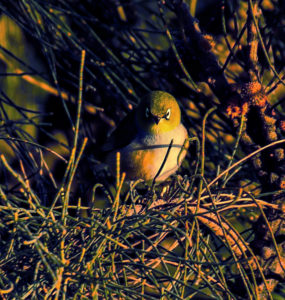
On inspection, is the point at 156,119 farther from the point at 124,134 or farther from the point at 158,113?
the point at 124,134

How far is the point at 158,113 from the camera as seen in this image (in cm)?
208

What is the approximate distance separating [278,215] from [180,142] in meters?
0.76

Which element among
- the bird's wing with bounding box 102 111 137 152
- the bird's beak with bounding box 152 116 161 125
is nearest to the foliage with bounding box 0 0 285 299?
the bird's wing with bounding box 102 111 137 152

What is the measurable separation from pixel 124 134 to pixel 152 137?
0.18m

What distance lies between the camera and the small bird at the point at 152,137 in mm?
2053

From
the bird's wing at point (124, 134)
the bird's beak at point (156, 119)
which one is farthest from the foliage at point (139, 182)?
the bird's beak at point (156, 119)

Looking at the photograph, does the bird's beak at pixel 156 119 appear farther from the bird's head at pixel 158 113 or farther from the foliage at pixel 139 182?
the foliage at pixel 139 182

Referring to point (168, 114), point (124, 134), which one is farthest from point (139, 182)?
point (124, 134)

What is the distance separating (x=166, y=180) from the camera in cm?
231

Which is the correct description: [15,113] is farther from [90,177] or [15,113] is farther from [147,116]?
[147,116]

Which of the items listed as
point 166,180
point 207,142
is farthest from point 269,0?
point 166,180

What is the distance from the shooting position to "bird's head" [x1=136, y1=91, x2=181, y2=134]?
206 cm

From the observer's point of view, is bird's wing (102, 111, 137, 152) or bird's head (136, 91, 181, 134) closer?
bird's head (136, 91, 181, 134)

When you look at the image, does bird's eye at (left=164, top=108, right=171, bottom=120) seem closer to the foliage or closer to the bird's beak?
the bird's beak
